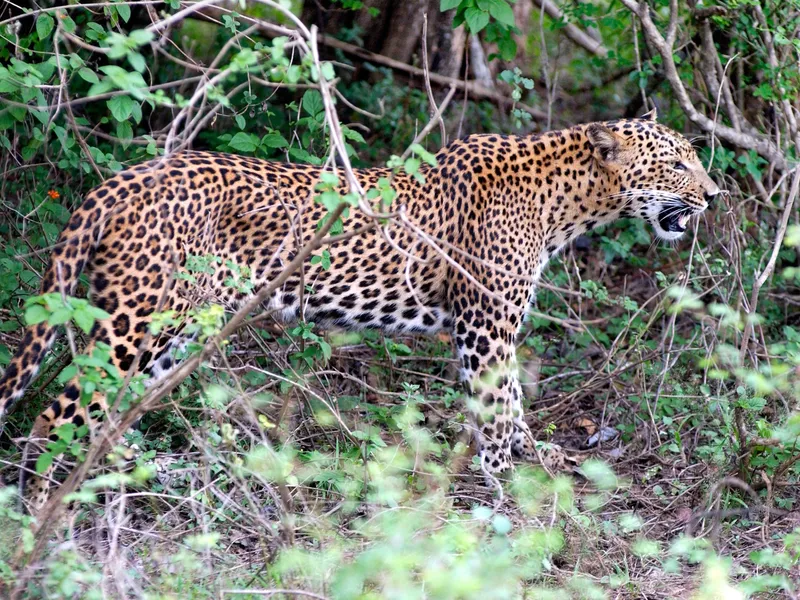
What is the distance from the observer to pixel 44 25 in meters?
6.27

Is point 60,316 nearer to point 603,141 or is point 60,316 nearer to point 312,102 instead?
point 312,102

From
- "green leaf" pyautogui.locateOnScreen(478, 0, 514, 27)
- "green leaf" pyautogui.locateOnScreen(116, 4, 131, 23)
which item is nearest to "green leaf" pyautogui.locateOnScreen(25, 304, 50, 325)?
"green leaf" pyautogui.locateOnScreen(116, 4, 131, 23)

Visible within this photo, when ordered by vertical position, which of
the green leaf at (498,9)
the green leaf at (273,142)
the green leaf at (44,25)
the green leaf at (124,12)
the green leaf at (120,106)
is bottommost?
the green leaf at (273,142)

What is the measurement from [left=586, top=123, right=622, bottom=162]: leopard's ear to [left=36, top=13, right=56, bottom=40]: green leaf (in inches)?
141

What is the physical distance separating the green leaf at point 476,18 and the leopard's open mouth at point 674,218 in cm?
185

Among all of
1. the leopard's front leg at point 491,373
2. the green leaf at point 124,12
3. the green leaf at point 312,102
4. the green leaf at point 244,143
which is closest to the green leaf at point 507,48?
the green leaf at point 312,102

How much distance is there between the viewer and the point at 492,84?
1124 centimetres

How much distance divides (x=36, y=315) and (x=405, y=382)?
328 cm

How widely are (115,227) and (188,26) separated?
7.20 meters

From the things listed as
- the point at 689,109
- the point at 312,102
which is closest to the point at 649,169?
the point at 689,109

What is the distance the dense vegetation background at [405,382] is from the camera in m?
4.52

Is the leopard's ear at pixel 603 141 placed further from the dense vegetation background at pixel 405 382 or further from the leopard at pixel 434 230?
the dense vegetation background at pixel 405 382

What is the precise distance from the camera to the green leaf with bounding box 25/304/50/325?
4238mm

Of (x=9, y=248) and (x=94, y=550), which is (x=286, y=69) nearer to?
(x=94, y=550)
